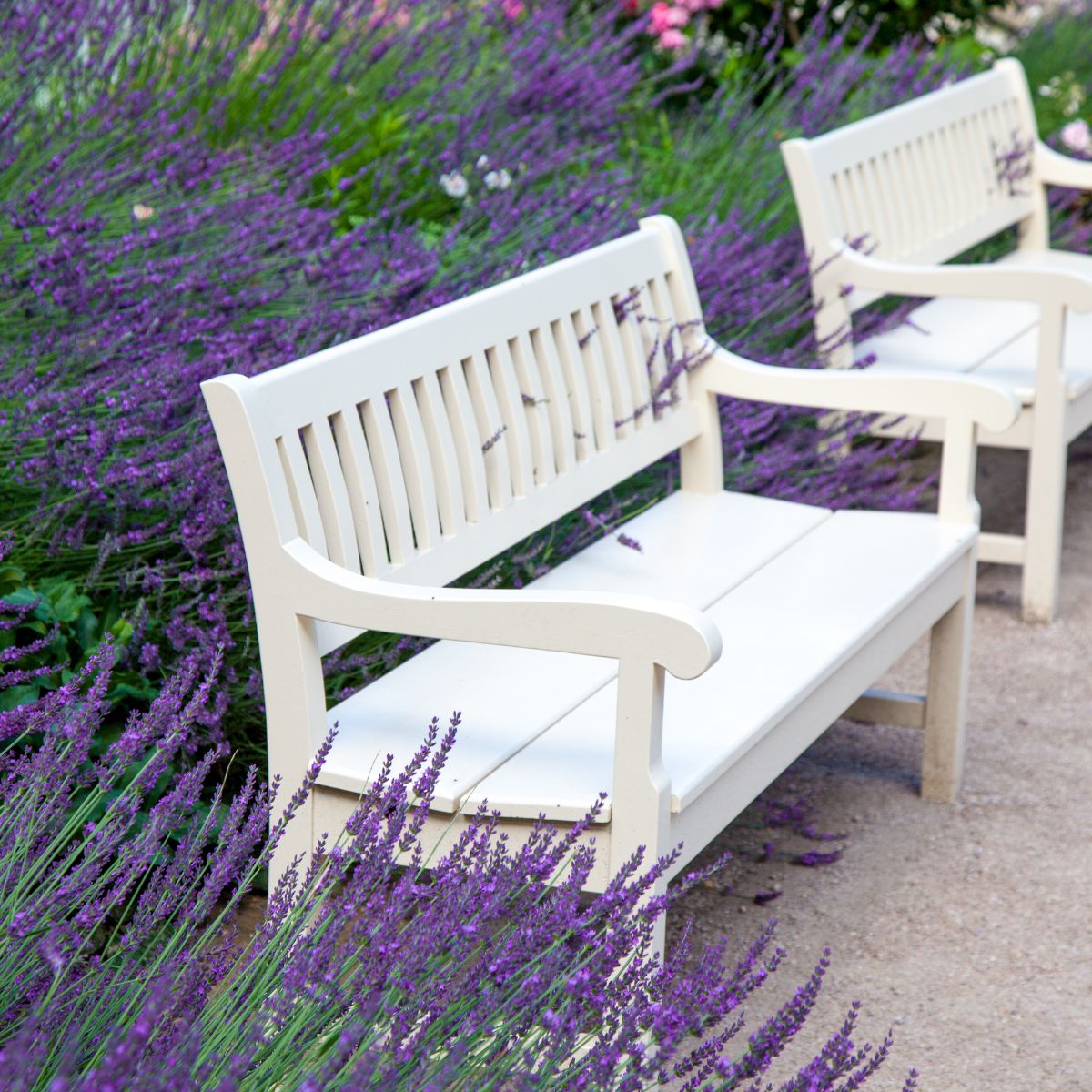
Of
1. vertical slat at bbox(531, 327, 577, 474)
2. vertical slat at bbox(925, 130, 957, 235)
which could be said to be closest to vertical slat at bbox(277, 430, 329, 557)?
vertical slat at bbox(531, 327, 577, 474)

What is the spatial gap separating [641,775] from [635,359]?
3.95 feet

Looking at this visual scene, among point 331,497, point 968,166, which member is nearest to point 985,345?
point 968,166

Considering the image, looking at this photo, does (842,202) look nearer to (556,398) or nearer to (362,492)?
(556,398)

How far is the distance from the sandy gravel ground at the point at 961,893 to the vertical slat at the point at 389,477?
840 millimetres

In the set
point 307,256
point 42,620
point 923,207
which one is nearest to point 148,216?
point 307,256

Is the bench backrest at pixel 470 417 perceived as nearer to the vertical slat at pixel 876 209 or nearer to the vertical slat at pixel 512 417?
the vertical slat at pixel 512 417

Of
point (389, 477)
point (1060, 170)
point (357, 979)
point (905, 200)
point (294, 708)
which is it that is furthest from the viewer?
point (1060, 170)

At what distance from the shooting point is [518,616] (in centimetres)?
195

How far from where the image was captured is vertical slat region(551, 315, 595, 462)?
9.01ft

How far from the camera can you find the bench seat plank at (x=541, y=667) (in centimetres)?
208

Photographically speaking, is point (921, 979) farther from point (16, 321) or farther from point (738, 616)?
point (16, 321)

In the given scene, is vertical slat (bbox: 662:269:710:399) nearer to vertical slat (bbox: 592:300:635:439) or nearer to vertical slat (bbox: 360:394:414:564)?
vertical slat (bbox: 592:300:635:439)

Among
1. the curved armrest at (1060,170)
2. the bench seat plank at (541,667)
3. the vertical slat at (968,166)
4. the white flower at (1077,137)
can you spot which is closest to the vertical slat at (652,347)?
the bench seat plank at (541,667)

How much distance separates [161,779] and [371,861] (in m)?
1.04
